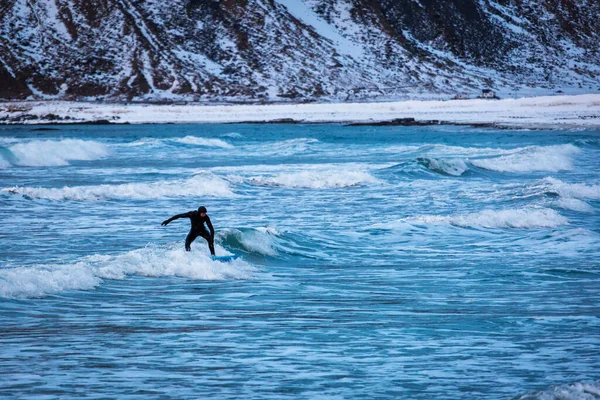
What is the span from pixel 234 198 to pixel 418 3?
172 metres

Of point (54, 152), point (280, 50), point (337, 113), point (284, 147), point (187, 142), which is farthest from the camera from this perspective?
point (280, 50)

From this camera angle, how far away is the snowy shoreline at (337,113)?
321 feet

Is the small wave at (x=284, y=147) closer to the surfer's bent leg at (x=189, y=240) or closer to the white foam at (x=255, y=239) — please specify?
the white foam at (x=255, y=239)

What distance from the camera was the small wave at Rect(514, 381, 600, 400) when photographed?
331 inches

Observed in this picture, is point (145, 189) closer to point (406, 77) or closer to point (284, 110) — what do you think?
point (284, 110)

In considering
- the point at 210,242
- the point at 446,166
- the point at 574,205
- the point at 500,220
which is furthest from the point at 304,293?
the point at 446,166

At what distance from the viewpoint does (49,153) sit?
179ft

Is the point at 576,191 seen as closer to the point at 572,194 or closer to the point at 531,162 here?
the point at 572,194

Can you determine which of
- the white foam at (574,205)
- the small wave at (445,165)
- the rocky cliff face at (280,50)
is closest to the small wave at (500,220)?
the white foam at (574,205)

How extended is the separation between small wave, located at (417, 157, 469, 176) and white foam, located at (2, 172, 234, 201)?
1116 cm

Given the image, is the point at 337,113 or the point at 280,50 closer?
the point at 337,113

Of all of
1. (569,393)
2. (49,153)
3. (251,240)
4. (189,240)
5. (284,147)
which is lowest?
(284,147)

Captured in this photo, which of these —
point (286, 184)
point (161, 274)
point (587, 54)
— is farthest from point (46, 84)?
point (161, 274)

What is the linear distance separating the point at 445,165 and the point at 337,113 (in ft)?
254
